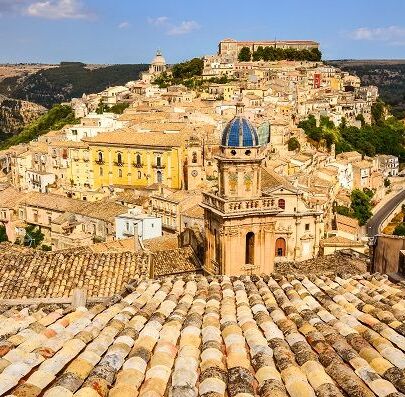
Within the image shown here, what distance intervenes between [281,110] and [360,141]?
43.2ft

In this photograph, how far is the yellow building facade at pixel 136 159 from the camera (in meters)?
41.9

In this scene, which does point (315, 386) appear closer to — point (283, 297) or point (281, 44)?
point (283, 297)

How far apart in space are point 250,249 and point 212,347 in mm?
13105

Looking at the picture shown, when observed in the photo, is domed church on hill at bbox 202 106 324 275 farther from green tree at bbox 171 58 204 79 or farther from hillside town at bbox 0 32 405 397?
green tree at bbox 171 58 204 79

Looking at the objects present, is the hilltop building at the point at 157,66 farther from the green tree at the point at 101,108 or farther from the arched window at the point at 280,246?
the arched window at the point at 280,246

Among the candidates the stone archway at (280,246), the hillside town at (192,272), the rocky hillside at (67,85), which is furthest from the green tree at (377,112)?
the rocky hillside at (67,85)

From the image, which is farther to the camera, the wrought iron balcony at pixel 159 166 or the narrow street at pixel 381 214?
the narrow street at pixel 381 214

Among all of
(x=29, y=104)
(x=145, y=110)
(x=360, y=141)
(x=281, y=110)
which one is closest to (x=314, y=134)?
(x=281, y=110)

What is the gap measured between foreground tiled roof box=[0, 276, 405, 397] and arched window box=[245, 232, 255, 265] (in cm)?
1057

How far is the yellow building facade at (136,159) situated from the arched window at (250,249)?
2466 centimetres

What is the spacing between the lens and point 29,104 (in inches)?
6107

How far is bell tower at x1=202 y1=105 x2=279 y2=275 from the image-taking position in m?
16.9

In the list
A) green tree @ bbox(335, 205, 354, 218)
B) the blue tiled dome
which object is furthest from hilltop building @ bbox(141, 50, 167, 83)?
the blue tiled dome

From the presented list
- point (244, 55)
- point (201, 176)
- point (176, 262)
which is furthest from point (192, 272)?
point (244, 55)
